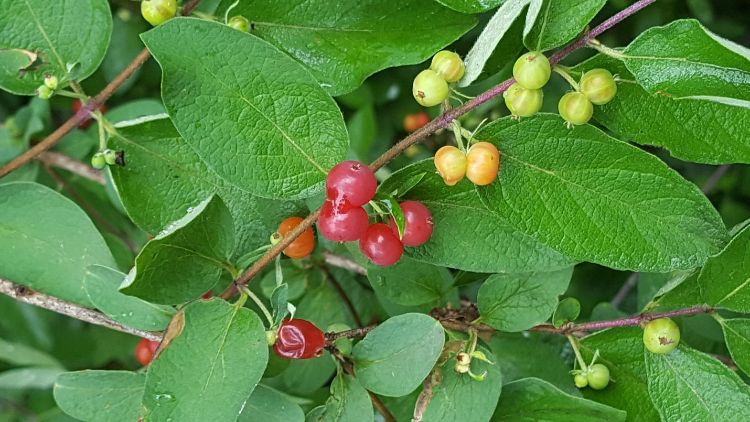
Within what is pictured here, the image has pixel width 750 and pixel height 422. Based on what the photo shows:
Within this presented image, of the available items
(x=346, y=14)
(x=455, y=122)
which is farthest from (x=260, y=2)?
(x=455, y=122)

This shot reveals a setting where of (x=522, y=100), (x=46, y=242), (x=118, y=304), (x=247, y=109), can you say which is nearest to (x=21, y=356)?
(x=46, y=242)

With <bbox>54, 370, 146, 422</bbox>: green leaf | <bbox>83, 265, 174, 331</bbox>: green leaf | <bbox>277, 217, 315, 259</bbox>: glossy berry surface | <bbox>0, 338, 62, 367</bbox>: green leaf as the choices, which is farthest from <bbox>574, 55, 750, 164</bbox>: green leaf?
<bbox>0, 338, 62, 367</bbox>: green leaf

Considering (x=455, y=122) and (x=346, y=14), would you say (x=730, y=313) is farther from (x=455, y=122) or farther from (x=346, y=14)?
(x=346, y=14)

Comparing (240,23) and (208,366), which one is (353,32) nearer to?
(240,23)

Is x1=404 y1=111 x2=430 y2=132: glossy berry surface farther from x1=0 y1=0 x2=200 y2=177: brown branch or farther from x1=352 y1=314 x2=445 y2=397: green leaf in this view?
x1=352 y1=314 x2=445 y2=397: green leaf

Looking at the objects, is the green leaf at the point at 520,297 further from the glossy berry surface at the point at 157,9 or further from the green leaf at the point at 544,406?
the glossy berry surface at the point at 157,9

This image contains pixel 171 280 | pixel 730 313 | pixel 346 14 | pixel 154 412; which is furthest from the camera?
pixel 730 313
